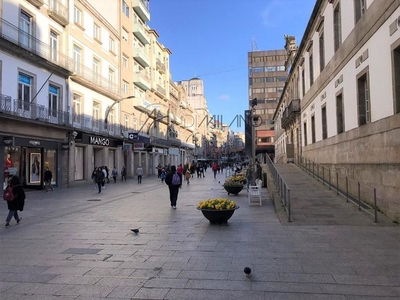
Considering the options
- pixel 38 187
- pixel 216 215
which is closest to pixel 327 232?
pixel 216 215

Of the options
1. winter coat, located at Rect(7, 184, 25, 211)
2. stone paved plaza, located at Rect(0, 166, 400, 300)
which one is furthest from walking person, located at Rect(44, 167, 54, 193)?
winter coat, located at Rect(7, 184, 25, 211)

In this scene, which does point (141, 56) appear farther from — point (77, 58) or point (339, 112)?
point (339, 112)

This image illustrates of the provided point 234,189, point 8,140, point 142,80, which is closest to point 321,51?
point 234,189

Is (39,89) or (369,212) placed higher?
(39,89)

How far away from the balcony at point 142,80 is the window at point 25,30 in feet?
60.5

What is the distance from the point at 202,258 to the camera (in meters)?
6.06

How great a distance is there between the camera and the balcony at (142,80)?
39575 mm

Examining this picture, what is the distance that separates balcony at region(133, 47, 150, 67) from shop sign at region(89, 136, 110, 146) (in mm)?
13097

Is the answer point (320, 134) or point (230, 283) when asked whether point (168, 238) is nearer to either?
point (230, 283)

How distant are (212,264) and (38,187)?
19938 mm

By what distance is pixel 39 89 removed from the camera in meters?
21.7

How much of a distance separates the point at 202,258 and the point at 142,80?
3699 centimetres

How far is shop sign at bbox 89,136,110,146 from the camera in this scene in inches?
1112

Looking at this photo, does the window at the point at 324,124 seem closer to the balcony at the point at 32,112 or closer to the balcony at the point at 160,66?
the balcony at the point at 32,112
